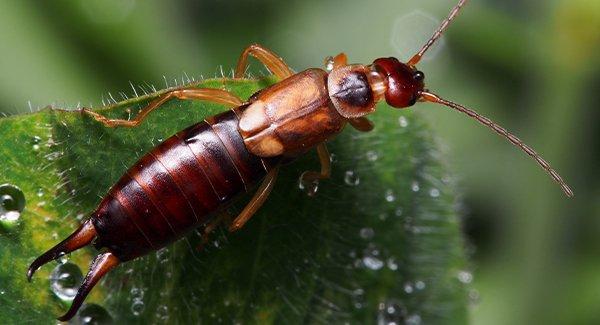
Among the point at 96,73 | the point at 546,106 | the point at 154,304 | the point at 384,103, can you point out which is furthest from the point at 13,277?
the point at 546,106

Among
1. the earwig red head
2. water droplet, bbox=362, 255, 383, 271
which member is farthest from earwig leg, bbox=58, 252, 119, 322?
the earwig red head

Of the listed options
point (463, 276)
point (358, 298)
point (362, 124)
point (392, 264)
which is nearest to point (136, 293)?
point (358, 298)

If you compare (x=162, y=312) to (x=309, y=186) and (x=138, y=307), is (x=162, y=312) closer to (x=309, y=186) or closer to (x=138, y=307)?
(x=138, y=307)

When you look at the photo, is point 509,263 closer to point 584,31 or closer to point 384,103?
point 584,31

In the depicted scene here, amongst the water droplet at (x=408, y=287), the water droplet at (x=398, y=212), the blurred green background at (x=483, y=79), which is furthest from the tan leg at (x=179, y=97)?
the blurred green background at (x=483, y=79)

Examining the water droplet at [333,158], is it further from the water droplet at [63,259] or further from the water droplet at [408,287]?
the water droplet at [63,259]

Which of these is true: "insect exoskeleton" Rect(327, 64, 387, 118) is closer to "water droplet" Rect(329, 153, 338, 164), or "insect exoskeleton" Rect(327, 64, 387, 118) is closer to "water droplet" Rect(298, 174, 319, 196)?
"water droplet" Rect(329, 153, 338, 164)
